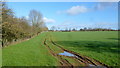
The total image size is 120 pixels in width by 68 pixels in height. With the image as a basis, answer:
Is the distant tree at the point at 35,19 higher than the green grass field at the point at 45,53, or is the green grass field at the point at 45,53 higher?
the distant tree at the point at 35,19

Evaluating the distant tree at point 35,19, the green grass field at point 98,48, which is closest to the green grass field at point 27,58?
the green grass field at point 98,48

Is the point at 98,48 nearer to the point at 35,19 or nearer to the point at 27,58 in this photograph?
the point at 27,58

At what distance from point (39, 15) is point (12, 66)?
44.5m

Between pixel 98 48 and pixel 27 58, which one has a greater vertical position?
pixel 27 58

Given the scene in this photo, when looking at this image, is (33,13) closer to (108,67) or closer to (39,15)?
(39,15)

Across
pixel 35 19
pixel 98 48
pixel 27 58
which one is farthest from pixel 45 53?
pixel 35 19

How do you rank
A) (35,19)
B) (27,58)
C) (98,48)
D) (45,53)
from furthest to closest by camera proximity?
1. (35,19)
2. (98,48)
3. (45,53)
4. (27,58)

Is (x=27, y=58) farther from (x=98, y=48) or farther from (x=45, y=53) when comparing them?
(x=98, y=48)

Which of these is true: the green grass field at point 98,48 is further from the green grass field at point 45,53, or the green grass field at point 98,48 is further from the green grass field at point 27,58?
the green grass field at point 27,58

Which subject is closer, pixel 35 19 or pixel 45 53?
pixel 45 53

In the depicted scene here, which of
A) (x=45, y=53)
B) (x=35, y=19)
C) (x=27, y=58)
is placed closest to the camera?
(x=27, y=58)

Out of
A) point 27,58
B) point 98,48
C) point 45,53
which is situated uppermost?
point 27,58

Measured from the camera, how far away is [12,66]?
6.07 metres

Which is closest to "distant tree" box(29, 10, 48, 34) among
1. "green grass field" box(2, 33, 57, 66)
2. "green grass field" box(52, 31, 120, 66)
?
"green grass field" box(52, 31, 120, 66)
